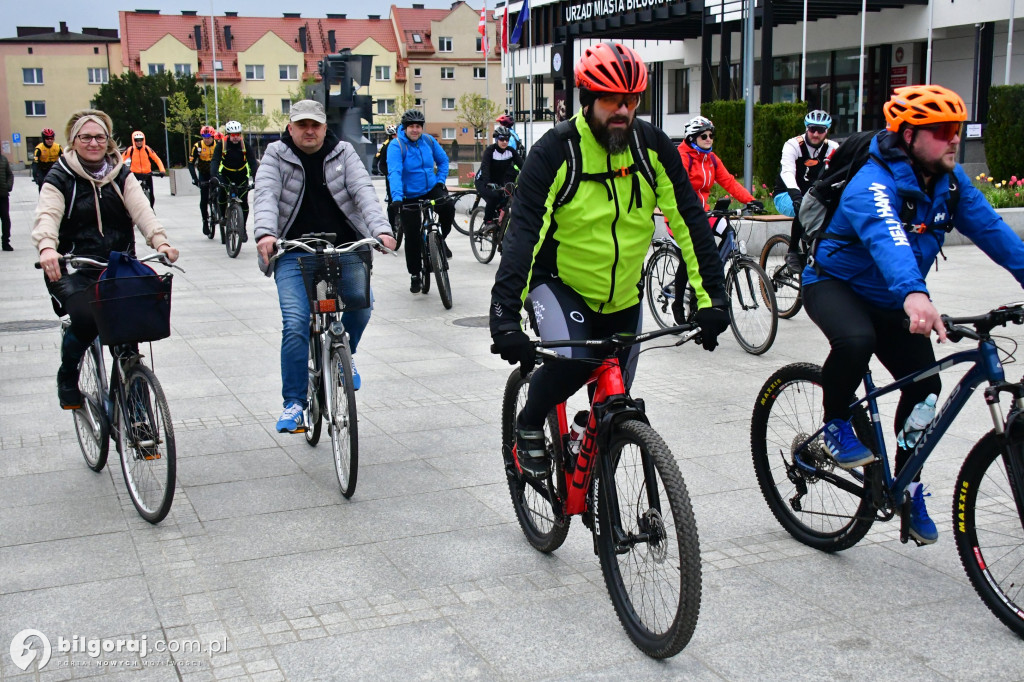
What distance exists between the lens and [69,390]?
5.99 meters

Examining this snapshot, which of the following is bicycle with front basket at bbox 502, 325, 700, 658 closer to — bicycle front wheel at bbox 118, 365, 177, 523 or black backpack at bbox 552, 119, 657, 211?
black backpack at bbox 552, 119, 657, 211

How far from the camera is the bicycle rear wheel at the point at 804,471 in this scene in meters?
4.44

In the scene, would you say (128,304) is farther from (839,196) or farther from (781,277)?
(781,277)

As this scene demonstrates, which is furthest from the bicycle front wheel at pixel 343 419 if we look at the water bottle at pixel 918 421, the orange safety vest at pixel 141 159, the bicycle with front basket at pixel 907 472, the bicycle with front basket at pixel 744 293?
the orange safety vest at pixel 141 159

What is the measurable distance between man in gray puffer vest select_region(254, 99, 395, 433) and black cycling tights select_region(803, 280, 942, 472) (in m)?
2.43

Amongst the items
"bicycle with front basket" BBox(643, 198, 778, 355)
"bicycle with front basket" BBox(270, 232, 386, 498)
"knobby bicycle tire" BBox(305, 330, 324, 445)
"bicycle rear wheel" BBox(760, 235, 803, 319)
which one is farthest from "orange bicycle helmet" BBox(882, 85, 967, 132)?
"bicycle rear wheel" BBox(760, 235, 803, 319)

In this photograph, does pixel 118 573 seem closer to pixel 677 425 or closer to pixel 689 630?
pixel 689 630

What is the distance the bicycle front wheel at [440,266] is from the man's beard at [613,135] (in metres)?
7.58

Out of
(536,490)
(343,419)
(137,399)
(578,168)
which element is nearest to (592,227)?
(578,168)

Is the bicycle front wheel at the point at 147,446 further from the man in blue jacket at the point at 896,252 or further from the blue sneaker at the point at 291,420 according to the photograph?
the man in blue jacket at the point at 896,252

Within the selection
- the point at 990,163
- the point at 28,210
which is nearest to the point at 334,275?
the point at 990,163

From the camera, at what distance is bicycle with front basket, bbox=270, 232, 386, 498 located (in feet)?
18.1

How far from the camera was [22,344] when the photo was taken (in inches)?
387

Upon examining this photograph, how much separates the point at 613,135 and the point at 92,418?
3.42 metres
